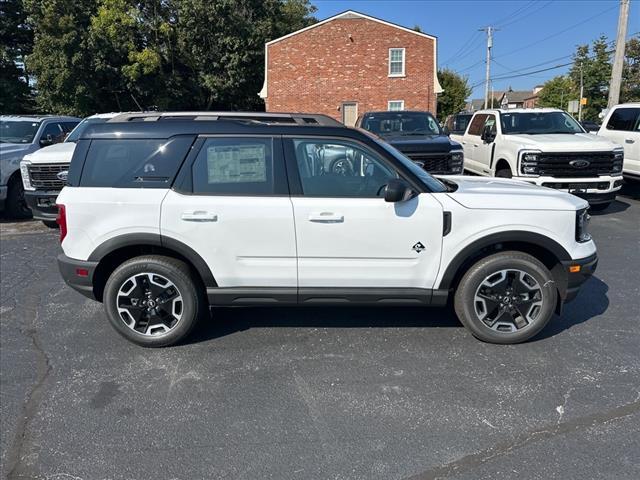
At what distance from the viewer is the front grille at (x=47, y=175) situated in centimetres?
791

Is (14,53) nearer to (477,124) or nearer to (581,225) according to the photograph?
(477,124)

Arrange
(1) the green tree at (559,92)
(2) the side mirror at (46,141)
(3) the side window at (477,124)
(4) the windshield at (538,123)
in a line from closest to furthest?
1. (4) the windshield at (538,123)
2. (2) the side mirror at (46,141)
3. (3) the side window at (477,124)
4. (1) the green tree at (559,92)

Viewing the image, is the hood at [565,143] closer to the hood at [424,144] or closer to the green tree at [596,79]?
the hood at [424,144]

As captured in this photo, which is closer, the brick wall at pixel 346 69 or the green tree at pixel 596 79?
the brick wall at pixel 346 69

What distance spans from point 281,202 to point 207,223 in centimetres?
59

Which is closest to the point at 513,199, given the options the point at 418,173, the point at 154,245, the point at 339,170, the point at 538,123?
the point at 418,173

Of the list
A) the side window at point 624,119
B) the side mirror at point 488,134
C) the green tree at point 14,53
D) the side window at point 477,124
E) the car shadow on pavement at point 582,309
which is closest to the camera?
the car shadow on pavement at point 582,309

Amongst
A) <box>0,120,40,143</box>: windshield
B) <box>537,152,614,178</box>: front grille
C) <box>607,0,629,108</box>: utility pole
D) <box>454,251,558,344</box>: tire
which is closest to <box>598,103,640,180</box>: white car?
<box>537,152,614,178</box>: front grille

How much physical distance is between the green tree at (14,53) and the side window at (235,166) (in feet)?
115

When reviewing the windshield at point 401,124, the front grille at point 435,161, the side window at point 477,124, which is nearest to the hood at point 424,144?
the front grille at point 435,161

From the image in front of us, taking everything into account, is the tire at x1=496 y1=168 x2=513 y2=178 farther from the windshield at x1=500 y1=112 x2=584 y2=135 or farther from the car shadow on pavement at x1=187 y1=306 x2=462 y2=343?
the car shadow on pavement at x1=187 y1=306 x2=462 y2=343

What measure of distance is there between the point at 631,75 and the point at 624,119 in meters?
40.4

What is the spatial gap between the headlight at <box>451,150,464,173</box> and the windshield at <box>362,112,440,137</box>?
1.29 metres

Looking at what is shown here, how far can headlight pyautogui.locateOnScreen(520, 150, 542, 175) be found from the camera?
331 inches
